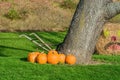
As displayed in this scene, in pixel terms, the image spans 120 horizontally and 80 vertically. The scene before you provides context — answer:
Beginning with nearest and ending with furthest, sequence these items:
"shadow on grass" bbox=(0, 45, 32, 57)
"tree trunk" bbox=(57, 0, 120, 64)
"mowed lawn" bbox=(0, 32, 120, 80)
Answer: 1. "mowed lawn" bbox=(0, 32, 120, 80)
2. "tree trunk" bbox=(57, 0, 120, 64)
3. "shadow on grass" bbox=(0, 45, 32, 57)

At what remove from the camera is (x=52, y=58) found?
1009cm

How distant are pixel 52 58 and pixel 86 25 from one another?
125cm

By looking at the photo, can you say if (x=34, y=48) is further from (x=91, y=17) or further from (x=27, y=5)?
(x=27, y=5)

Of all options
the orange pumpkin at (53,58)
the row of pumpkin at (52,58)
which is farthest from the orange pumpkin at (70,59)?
the orange pumpkin at (53,58)

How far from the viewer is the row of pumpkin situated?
33.1 feet

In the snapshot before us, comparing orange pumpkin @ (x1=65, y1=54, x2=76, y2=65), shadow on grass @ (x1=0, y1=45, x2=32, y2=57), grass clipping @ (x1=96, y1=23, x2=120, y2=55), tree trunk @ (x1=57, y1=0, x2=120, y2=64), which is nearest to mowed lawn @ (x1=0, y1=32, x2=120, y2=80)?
orange pumpkin @ (x1=65, y1=54, x2=76, y2=65)

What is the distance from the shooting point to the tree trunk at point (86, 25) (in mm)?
10539

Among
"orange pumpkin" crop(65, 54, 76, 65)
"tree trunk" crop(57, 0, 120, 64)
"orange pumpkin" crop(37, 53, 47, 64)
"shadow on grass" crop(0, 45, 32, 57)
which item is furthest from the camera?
"shadow on grass" crop(0, 45, 32, 57)

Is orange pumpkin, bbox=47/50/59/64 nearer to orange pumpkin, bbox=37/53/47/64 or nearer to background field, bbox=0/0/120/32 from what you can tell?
orange pumpkin, bbox=37/53/47/64

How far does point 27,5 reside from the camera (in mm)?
24703

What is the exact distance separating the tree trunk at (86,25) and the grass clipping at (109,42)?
427cm

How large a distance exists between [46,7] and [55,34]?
15.3ft

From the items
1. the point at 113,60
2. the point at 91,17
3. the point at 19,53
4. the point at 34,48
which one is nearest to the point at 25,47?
the point at 34,48

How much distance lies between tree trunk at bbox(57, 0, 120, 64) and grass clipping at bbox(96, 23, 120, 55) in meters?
4.27
